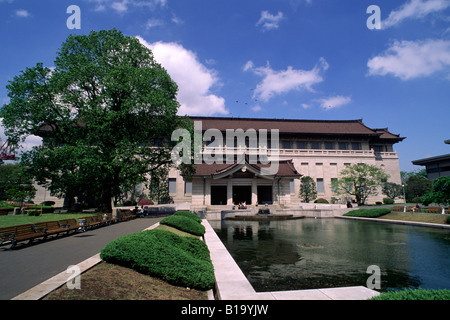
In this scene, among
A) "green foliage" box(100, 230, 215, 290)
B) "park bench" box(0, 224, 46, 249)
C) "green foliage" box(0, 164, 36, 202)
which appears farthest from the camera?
"green foliage" box(0, 164, 36, 202)

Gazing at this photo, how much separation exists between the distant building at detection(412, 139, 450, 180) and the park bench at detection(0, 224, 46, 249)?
198 ft

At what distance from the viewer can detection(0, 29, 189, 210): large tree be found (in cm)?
2186

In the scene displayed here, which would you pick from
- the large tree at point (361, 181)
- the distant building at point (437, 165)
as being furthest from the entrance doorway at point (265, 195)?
the distant building at point (437, 165)

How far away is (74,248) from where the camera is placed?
9977 millimetres

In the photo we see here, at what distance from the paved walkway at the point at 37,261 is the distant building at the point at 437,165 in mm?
58832

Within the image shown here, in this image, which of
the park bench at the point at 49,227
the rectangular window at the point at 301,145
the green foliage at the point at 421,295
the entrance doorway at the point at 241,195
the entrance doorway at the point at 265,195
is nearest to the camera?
the green foliage at the point at 421,295

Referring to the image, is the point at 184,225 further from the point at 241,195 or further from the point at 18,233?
the point at 241,195

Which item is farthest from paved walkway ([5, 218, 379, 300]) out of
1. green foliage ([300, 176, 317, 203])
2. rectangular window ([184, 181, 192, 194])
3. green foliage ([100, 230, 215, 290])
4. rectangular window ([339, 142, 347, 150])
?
rectangular window ([339, 142, 347, 150])

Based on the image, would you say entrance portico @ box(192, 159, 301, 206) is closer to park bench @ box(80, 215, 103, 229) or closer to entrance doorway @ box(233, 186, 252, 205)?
entrance doorway @ box(233, 186, 252, 205)

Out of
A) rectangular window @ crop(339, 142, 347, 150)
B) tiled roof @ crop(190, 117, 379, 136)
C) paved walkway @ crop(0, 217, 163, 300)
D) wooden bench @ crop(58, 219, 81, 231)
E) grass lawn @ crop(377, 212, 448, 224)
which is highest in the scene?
tiled roof @ crop(190, 117, 379, 136)

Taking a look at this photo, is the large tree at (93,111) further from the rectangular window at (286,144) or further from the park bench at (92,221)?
the rectangular window at (286,144)

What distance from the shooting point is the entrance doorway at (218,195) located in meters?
40.7

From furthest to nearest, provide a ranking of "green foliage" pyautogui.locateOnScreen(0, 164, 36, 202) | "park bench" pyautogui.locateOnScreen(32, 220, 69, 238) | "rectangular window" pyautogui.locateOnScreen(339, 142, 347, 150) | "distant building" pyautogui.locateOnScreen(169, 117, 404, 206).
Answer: "rectangular window" pyautogui.locateOnScreen(339, 142, 347, 150)
"distant building" pyautogui.locateOnScreen(169, 117, 404, 206)
"green foliage" pyautogui.locateOnScreen(0, 164, 36, 202)
"park bench" pyautogui.locateOnScreen(32, 220, 69, 238)

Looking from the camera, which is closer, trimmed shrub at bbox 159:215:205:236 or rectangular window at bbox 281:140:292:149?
trimmed shrub at bbox 159:215:205:236
